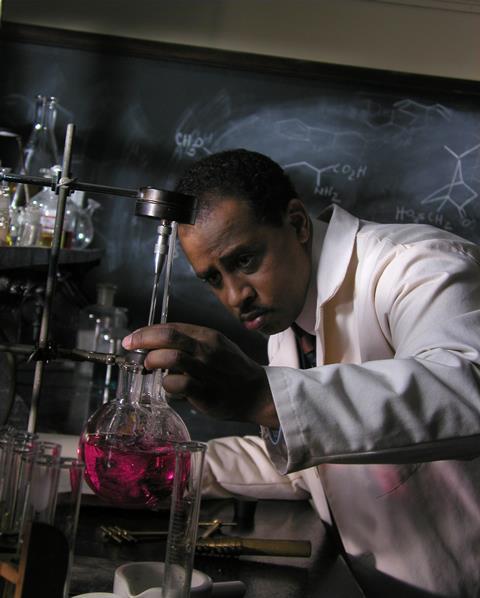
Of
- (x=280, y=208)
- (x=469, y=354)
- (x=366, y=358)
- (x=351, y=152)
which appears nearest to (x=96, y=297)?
(x=351, y=152)

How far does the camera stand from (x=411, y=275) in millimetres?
1537

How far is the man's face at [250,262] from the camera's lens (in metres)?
1.89

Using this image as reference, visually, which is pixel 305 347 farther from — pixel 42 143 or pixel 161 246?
pixel 42 143

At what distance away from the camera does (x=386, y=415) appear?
118 centimetres

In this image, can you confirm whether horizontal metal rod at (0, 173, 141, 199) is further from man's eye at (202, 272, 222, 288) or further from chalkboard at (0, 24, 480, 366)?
chalkboard at (0, 24, 480, 366)

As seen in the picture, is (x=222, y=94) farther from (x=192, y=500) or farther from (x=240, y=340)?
(x=192, y=500)

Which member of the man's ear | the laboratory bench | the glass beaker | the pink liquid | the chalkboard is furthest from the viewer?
the chalkboard

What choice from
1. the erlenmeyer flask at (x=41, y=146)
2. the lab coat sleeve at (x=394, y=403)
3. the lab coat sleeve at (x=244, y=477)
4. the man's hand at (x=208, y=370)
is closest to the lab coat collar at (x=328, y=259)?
the lab coat sleeve at (x=244, y=477)

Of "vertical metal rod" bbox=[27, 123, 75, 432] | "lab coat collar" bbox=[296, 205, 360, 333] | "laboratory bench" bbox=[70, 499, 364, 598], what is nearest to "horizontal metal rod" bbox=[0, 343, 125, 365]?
"vertical metal rod" bbox=[27, 123, 75, 432]

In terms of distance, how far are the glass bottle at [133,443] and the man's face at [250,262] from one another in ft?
2.78

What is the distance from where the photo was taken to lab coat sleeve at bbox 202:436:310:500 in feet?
6.38

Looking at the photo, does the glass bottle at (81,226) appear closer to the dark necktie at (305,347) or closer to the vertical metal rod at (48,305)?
the dark necktie at (305,347)

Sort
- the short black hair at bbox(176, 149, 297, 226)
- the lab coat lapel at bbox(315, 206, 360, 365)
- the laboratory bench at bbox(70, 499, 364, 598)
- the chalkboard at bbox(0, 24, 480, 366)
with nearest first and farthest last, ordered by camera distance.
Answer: the laboratory bench at bbox(70, 499, 364, 598), the lab coat lapel at bbox(315, 206, 360, 365), the short black hair at bbox(176, 149, 297, 226), the chalkboard at bbox(0, 24, 480, 366)

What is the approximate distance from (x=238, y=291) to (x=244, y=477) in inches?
16.7
